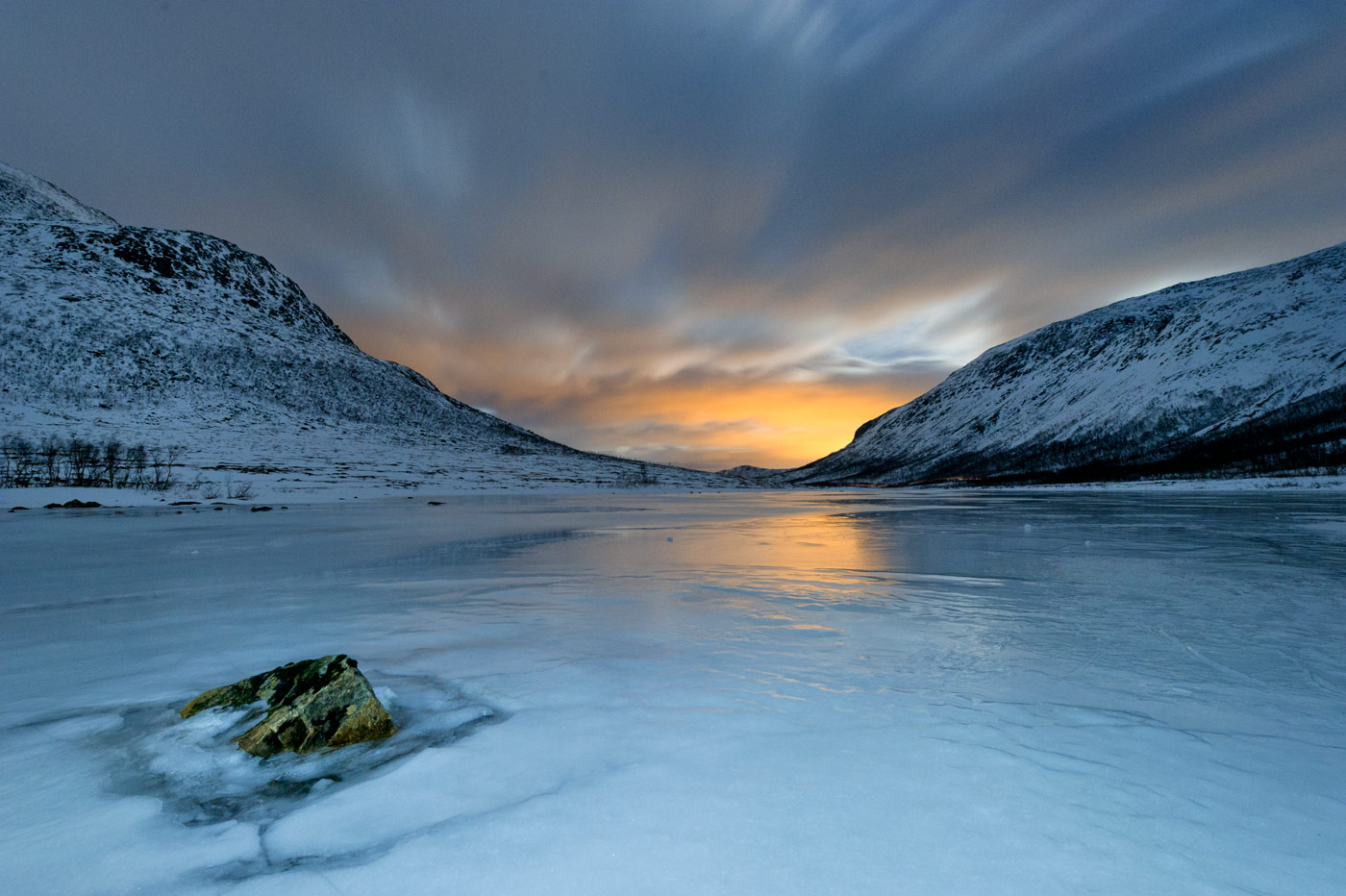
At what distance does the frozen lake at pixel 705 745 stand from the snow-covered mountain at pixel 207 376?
70.2m

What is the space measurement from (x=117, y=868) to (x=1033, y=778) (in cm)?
471

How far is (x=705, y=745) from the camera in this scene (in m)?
3.94

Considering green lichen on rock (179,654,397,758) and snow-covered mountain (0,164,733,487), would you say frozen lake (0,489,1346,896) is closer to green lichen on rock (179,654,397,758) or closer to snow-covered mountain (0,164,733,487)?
green lichen on rock (179,654,397,758)

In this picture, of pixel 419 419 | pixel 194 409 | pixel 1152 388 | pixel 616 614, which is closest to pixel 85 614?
pixel 616 614

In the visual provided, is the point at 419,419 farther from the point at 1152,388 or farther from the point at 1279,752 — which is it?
the point at 1152,388

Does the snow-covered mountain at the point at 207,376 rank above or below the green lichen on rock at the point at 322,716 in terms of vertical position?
above

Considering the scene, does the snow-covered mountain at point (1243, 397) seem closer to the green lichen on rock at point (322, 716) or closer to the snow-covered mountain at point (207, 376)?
the snow-covered mountain at point (207, 376)

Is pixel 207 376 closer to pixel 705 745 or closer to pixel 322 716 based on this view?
pixel 322 716

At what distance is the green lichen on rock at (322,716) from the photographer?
3.99 m

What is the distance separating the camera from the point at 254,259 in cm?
16038

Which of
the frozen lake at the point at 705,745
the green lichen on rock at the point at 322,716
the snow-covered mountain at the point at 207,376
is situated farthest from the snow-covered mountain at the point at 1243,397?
the green lichen on rock at the point at 322,716

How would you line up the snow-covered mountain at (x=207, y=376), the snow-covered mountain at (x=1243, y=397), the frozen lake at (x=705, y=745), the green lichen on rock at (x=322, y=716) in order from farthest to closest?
the snow-covered mountain at (x=1243, y=397)
the snow-covered mountain at (x=207, y=376)
the green lichen on rock at (x=322, y=716)
the frozen lake at (x=705, y=745)

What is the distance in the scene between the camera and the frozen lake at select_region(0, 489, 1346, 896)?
8.84ft

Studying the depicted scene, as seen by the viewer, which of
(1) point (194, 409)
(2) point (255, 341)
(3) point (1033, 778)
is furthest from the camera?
(2) point (255, 341)
